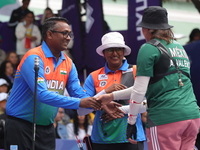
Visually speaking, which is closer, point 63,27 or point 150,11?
point 150,11

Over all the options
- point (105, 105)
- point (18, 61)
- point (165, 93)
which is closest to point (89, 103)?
point (105, 105)

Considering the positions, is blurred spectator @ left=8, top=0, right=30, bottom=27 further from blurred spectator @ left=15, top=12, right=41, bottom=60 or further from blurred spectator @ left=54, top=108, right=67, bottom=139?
blurred spectator @ left=54, top=108, right=67, bottom=139

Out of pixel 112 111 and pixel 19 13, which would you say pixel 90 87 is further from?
pixel 19 13

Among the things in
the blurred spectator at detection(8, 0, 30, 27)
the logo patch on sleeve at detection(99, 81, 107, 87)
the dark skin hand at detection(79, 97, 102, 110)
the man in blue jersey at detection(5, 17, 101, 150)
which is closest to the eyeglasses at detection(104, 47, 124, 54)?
the logo patch on sleeve at detection(99, 81, 107, 87)

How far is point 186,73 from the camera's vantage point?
15.9 feet

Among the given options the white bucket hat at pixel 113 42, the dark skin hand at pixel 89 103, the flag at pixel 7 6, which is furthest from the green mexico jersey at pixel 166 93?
the flag at pixel 7 6

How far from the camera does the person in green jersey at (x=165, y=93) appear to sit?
15.3 ft

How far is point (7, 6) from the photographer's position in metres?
12.4

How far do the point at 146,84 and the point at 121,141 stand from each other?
146cm

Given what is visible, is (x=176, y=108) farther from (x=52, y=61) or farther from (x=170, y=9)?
(x=170, y=9)

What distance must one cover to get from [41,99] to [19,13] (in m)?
7.15

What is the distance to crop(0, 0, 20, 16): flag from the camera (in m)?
12.3

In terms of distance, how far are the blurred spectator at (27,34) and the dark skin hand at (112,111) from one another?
6.14 metres

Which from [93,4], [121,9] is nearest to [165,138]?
[93,4]
